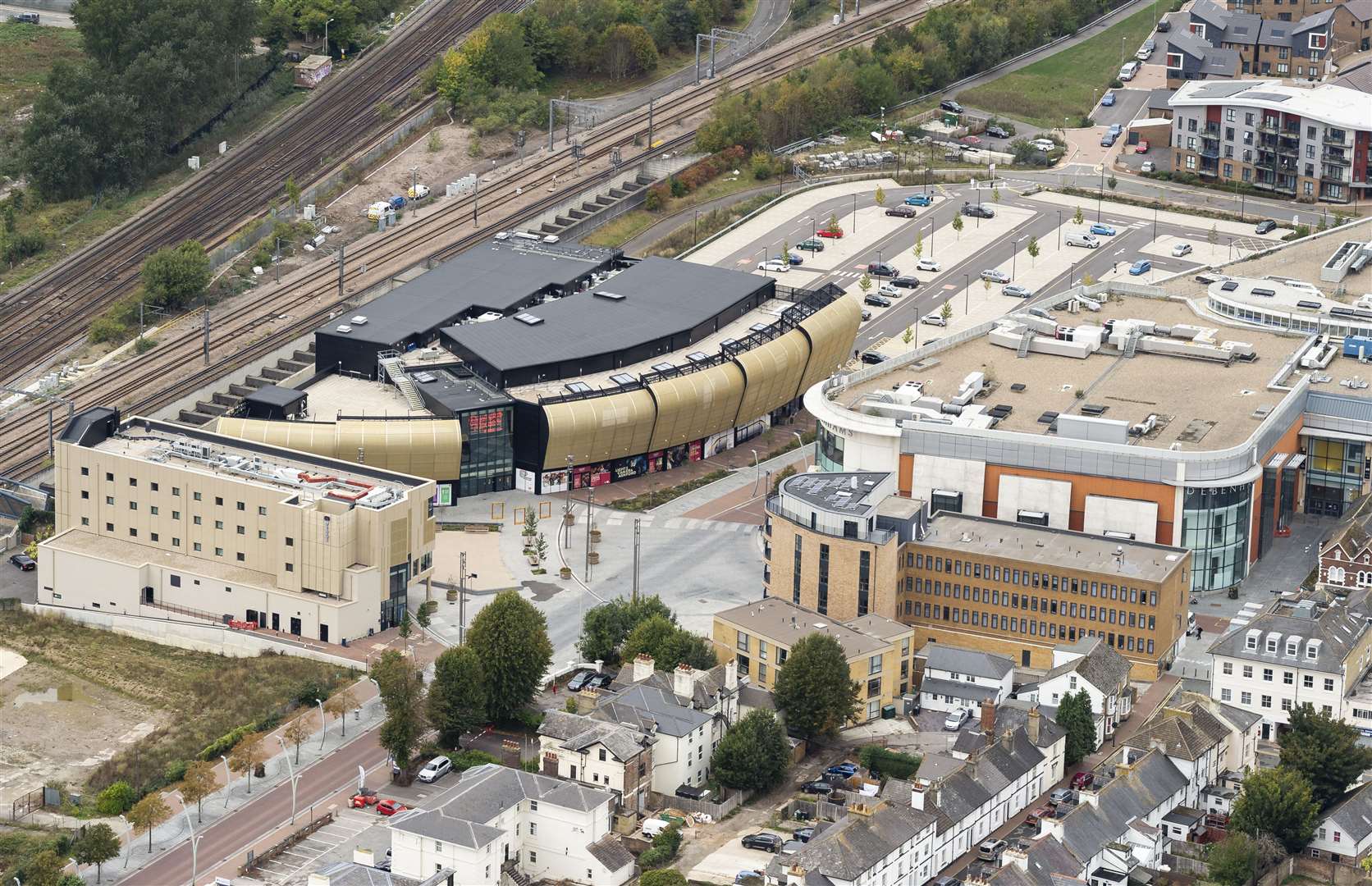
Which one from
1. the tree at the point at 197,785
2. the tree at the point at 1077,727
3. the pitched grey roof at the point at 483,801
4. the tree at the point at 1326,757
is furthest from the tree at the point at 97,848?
the tree at the point at 1326,757

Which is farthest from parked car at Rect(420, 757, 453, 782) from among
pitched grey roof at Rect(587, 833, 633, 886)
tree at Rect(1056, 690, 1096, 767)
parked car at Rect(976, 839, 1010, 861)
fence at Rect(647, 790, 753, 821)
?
tree at Rect(1056, 690, 1096, 767)

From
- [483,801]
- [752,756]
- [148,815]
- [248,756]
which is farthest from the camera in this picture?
[248,756]

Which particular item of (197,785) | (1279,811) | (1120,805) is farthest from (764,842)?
(197,785)

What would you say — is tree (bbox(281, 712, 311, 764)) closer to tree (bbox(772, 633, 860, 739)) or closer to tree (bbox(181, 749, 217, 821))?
tree (bbox(181, 749, 217, 821))

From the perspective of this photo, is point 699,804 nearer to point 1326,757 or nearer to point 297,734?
point 297,734

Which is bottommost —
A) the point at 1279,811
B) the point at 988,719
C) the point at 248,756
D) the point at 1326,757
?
the point at 248,756

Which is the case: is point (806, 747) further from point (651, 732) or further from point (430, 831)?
point (430, 831)

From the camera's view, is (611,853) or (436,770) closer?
(611,853)
